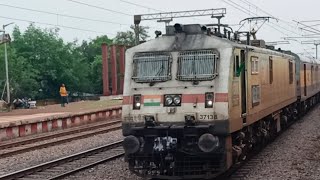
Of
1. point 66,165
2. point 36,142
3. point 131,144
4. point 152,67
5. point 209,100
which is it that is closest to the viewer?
point 209,100

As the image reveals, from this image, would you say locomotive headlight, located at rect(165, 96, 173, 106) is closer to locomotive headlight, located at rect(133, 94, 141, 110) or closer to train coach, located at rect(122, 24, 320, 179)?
train coach, located at rect(122, 24, 320, 179)

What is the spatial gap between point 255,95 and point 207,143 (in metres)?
2.94

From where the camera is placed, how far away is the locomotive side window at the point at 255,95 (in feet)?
36.6

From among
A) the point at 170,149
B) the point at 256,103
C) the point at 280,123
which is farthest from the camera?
the point at 280,123

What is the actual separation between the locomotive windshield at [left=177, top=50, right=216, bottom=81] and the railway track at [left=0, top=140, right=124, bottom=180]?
12.0 ft

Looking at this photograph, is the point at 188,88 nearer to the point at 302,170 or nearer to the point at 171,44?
the point at 171,44

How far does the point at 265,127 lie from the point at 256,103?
8.19 ft

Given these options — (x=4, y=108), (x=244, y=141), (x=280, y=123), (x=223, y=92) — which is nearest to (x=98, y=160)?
(x=244, y=141)

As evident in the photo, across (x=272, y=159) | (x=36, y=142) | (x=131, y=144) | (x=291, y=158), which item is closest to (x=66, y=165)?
(x=131, y=144)

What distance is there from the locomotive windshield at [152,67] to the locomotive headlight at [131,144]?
124 cm

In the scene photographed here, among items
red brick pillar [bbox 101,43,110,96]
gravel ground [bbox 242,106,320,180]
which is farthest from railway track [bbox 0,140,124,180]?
red brick pillar [bbox 101,43,110,96]

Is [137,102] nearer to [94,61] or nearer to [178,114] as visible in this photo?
[178,114]

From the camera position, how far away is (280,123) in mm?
17062

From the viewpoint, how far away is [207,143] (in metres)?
8.91
